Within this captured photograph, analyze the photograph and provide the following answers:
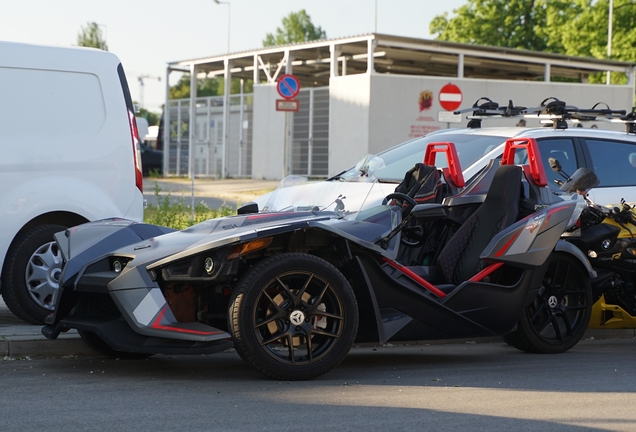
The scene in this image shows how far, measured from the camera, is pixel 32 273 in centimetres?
810

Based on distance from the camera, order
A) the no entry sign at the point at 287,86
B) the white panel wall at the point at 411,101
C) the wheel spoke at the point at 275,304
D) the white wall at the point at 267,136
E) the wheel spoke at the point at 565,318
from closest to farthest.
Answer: the wheel spoke at the point at 275,304 < the wheel spoke at the point at 565,318 < the no entry sign at the point at 287,86 < the white panel wall at the point at 411,101 < the white wall at the point at 267,136

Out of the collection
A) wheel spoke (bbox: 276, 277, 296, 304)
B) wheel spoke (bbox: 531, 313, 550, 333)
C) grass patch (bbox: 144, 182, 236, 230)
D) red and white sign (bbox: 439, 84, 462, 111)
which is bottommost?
wheel spoke (bbox: 531, 313, 550, 333)

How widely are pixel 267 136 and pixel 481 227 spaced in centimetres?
2734

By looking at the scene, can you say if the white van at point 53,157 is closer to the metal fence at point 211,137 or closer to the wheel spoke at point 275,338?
the wheel spoke at point 275,338

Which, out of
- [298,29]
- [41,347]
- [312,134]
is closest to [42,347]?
[41,347]

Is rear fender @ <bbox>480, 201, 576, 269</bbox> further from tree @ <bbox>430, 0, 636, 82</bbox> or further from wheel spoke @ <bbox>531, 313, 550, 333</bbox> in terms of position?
tree @ <bbox>430, 0, 636, 82</bbox>

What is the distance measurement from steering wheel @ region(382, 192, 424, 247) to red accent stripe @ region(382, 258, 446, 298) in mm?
377

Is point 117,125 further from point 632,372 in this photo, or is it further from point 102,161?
point 632,372

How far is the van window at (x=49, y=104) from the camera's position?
26.5ft

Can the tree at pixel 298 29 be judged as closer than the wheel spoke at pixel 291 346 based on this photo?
No

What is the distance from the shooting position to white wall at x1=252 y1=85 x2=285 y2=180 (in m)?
33.4

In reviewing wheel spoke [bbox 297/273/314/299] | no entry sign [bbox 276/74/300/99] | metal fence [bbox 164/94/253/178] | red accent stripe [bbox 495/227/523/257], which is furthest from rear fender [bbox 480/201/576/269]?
metal fence [bbox 164/94/253/178]

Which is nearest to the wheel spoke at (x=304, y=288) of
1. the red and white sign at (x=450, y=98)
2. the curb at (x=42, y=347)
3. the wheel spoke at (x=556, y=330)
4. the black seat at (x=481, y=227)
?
the black seat at (x=481, y=227)

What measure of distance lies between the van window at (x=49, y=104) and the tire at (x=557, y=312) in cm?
389
